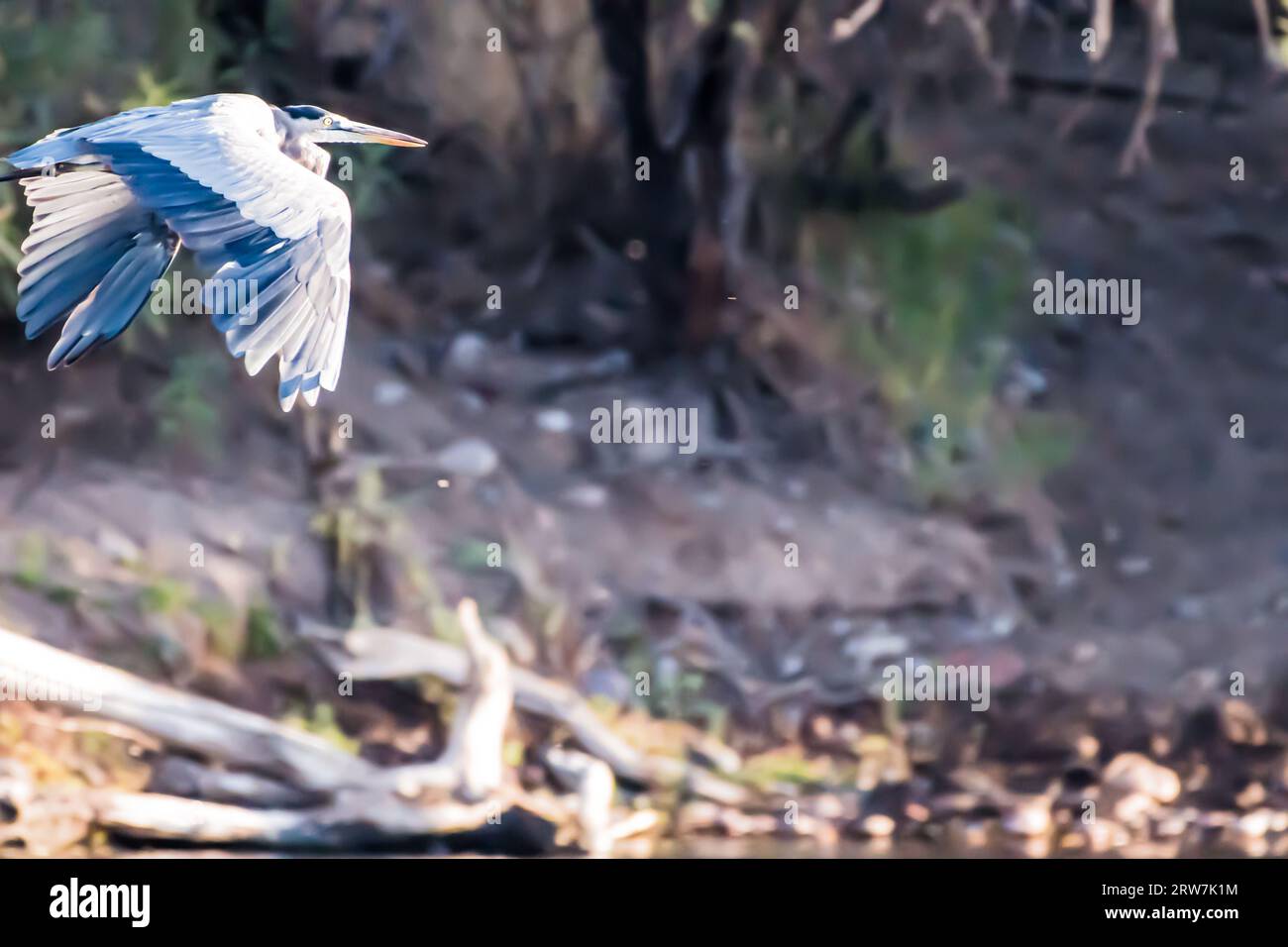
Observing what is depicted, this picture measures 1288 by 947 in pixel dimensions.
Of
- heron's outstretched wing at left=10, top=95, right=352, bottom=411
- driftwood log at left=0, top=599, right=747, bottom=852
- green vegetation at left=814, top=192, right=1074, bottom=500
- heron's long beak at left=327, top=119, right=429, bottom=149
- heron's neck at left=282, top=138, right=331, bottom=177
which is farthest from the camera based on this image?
green vegetation at left=814, top=192, right=1074, bottom=500

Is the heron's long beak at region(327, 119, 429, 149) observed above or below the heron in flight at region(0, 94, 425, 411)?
above

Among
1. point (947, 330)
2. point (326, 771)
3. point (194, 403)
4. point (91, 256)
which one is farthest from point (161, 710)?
point (947, 330)

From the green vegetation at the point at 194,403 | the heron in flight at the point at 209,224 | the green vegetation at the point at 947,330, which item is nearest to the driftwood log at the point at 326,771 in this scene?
the green vegetation at the point at 194,403

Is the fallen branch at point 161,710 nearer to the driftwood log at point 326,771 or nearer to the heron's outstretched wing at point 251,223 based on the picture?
the driftwood log at point 326,771

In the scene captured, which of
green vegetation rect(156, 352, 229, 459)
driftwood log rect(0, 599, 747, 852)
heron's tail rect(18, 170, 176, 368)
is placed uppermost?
heron's tail rect(18, 170, 176, 368)

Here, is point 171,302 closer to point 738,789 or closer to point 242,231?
point 242,231

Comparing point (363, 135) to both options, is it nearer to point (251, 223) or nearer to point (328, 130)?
point (328, 130)

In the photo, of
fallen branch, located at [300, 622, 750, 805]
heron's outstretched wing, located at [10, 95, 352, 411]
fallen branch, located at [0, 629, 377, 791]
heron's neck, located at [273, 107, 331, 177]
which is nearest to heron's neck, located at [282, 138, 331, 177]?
heron's neck, located at [273, 107, 331, 177]

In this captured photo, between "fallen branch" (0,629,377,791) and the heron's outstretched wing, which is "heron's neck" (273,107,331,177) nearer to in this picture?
the heron's outstretched wing

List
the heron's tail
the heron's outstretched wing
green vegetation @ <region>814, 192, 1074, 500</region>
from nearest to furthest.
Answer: the heron's outstretched wing, the heron's tail, green vegetation @ <region>814, 192, 1074, 500</region>
